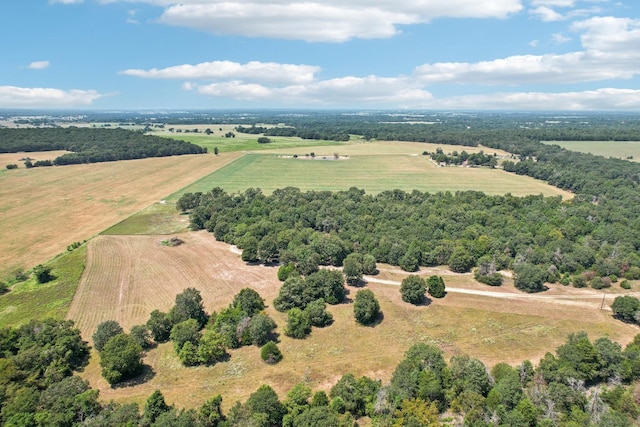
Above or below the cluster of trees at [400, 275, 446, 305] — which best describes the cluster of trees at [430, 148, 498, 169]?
above

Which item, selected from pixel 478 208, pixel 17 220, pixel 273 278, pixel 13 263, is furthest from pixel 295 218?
pixel 17 220

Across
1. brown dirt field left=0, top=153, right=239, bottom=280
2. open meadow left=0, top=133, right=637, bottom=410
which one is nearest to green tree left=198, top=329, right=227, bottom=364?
open meadow left=0, top=133, right=637, bottom=410

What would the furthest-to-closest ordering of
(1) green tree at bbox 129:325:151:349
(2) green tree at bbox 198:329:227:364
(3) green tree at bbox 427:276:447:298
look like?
(3) green tree at bbox 427:276:447:298 → (1) green tree at bbox 129:325:151:349 → (2) green tree at bbox 198:329:227:364

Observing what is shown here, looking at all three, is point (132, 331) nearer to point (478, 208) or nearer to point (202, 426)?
point (202, 426)

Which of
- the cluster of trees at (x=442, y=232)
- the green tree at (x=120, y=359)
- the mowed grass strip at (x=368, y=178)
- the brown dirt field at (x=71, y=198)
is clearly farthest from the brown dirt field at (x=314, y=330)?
the mowed grass strip at (x=368, y=178)

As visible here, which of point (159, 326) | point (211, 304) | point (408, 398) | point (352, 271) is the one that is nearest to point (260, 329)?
point (159, 326)

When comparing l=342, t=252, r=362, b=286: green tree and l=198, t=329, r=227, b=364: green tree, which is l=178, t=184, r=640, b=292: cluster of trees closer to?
l=342, t=252, r=362, b=286: green tree

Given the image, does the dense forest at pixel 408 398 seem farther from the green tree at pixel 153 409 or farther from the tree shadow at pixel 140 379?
the tree shadow at pixel 140 379
